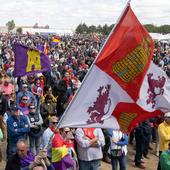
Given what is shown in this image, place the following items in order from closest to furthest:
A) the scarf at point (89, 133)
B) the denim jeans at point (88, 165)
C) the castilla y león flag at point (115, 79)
→ the castilla y león flag at point (115, 79) → the scarf at point (89, 133) → the denim jeans at point (88, 165)

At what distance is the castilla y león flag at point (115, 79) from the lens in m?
5.32

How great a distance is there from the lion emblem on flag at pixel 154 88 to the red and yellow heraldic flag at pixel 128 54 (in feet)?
0.93

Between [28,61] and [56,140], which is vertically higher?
[28,61]

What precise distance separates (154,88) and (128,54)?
2.32 ft

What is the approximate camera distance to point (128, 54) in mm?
5406

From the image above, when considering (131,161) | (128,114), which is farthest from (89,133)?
(131,161)

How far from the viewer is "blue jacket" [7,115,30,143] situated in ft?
27.9

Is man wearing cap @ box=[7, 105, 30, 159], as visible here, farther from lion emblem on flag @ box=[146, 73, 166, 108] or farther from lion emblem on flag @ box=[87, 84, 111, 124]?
lion emblem on flag @ box=[146, 73, 166, 108]

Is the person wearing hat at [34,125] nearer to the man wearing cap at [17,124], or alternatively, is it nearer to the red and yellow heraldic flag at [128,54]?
the man wearing cap at [17,124]

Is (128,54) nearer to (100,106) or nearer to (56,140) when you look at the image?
(100,106)

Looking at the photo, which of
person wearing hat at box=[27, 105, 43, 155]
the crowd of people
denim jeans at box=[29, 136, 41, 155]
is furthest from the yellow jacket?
denim jeans at box=[29, 136, 41, 155]

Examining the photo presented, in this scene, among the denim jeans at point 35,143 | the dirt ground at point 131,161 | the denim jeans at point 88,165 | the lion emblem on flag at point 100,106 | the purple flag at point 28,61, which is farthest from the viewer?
the purple flag at point 28,61

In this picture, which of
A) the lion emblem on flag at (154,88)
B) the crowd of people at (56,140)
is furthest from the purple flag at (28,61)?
the lion emblem on flag at (154,88)

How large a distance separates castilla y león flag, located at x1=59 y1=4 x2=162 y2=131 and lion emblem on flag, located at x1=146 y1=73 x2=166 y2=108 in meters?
0.24
